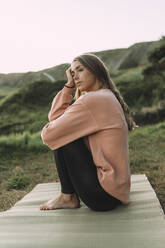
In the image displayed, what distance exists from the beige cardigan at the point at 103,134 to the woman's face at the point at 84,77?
0.83 ft

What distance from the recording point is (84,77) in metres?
2.15

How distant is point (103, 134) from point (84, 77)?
52cm

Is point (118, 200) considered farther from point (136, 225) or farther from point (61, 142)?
point (61, 142)

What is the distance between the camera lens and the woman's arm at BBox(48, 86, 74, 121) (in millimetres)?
2307

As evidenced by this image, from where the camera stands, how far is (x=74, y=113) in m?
1.90

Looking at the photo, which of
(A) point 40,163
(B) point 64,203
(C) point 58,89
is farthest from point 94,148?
(C) point 58,89

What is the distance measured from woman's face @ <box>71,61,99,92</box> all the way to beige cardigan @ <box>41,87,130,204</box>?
0.25m

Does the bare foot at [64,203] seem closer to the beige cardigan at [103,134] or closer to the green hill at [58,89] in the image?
Result: the beige cardigan at [103,134]

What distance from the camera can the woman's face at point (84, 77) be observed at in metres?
2.14

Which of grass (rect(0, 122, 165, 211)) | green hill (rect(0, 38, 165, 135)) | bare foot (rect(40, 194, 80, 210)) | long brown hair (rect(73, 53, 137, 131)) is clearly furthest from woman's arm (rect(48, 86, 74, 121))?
green hill (rect(0, 38, 165, 135))

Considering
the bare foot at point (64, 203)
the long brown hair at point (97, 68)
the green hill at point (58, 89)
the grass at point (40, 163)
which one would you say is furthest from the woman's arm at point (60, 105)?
the green hill at point (58, 89)

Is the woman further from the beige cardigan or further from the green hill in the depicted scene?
the green hill

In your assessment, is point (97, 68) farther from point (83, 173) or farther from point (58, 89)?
point (58, 89)

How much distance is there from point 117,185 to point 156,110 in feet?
25.4
